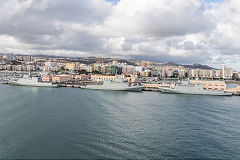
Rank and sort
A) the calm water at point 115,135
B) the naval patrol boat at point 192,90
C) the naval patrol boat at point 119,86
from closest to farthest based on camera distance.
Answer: the calm water at point 115,135, the naval patrol boat at point 192,90, the naval patrol boat at point 119,86

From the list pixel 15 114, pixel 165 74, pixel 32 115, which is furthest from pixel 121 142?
pixel 165 74

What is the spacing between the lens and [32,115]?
7.79 m

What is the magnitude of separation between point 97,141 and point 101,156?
843mm

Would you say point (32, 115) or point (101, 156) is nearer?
point (101, 156)

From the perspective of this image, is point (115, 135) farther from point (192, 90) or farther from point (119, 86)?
point (192, 90)

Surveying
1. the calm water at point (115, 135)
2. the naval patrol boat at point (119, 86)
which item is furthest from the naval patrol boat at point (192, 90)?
the calm water at point (115, 135)

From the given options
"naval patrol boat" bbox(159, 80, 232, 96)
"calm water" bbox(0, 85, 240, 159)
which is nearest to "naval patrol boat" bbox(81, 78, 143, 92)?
"naval patrol boat" bbox(159, 80, 232, 96)

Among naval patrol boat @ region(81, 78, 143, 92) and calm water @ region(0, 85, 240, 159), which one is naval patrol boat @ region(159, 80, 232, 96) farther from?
calm water @ region(0, 85, 240, 159)

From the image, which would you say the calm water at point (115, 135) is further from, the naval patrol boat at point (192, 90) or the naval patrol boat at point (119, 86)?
→ the naval patrol boat at point (119, 86)

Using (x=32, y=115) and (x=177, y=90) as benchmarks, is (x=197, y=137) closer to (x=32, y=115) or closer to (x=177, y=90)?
(x=32, y=115)

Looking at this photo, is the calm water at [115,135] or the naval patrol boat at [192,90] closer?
the calm water at [115,135]

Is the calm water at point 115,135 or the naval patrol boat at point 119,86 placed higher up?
the naval patrol boat at point 119,86

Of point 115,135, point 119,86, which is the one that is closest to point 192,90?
point 119,86

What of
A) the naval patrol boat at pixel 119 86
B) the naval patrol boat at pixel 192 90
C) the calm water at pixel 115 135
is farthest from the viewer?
the naval patrol boat at pixel 119 86
